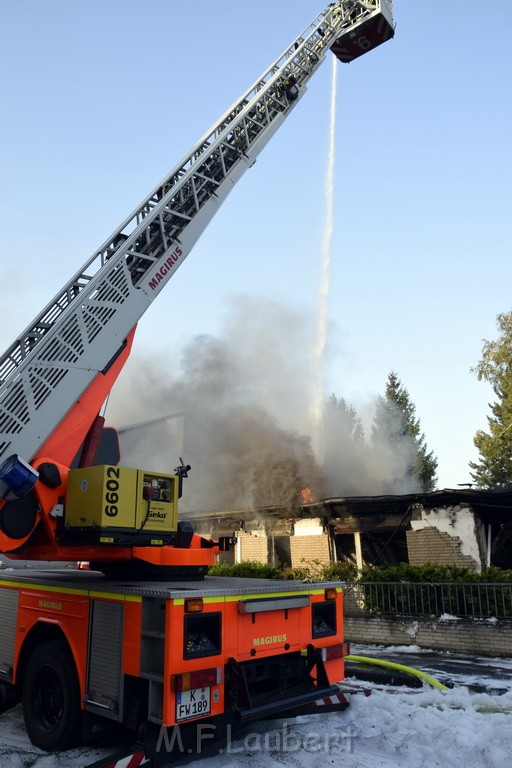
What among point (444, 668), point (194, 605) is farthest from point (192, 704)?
point (444, 668)

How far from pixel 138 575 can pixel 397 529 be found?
36.0 feet

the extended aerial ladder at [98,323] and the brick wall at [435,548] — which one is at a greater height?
the extended aerial ladder at [98,323]

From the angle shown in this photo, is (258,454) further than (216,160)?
Yes

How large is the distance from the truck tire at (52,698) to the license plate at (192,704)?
4.01 ft

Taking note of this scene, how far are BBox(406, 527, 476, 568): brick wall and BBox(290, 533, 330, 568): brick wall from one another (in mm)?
2619

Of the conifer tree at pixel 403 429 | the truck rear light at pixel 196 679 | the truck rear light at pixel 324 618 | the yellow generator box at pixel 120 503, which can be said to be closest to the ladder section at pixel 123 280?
the yellow generator box at pixel 120 503

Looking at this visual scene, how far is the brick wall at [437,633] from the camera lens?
392 inches

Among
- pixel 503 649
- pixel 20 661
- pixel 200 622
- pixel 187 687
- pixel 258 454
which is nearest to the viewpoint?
pixel 187 687

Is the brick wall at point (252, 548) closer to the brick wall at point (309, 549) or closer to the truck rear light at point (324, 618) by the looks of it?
the brick wall at point (309, 549)

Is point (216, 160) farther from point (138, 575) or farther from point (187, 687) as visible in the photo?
point (187, 687)

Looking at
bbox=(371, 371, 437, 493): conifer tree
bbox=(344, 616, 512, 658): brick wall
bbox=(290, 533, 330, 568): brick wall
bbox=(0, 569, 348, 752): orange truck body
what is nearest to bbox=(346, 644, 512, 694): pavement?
bbox=(344, 616, 512, 658): brick wall

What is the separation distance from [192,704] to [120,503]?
6.05 feet

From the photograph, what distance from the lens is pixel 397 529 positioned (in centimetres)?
1557

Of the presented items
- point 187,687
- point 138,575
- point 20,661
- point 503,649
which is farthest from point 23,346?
point 503,649
